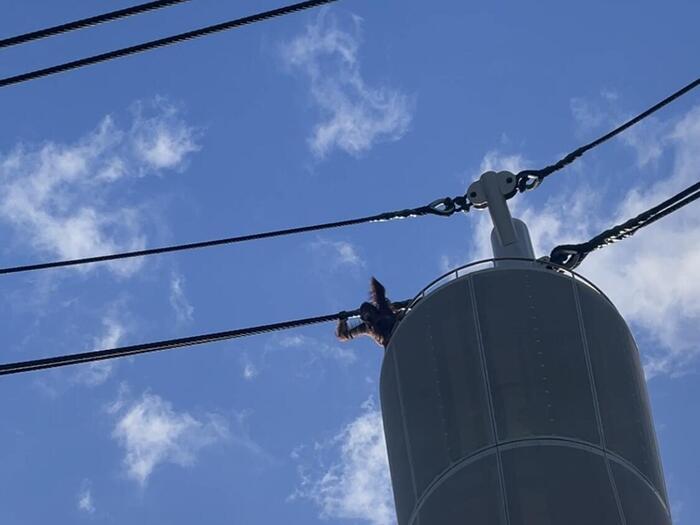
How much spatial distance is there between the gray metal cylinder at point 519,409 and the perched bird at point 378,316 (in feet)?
6.23

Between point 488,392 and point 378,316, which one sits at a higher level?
point 378,316

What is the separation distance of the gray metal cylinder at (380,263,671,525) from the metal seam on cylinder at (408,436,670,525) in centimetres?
2

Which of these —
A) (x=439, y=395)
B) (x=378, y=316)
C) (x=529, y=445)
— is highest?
(x=378, y=316)

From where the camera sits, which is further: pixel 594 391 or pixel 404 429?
pixel 404 429

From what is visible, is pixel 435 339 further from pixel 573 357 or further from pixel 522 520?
pixel 522 520

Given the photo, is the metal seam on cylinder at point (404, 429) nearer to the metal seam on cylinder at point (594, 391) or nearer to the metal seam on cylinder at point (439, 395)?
the metal seam on cylinder at point (439, 395)

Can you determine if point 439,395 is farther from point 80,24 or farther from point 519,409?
point 80,24

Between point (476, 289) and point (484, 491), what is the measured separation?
10.3ft

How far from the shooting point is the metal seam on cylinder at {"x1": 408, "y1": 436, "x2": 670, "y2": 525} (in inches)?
613

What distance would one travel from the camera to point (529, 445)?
15539 mm

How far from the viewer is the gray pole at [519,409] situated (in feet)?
50.2

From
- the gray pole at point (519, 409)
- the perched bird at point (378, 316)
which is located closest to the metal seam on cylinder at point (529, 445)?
the gray pole at point (519, 409)

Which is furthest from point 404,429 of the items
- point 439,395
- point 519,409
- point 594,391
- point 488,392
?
point 594,391

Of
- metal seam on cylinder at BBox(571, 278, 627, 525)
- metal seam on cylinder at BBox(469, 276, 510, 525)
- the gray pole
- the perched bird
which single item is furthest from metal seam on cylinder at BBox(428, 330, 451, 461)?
the perched bird
